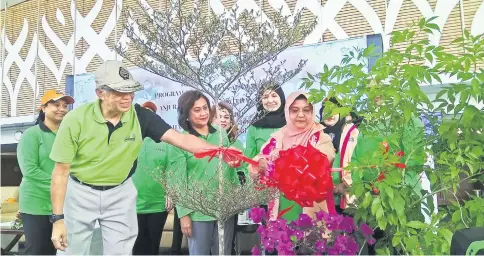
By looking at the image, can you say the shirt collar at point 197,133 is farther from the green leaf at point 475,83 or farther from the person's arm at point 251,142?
the green leaf at point 475,83

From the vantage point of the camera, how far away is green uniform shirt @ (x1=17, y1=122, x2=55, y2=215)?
2.75 m

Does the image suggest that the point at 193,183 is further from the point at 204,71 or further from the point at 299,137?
the point at 299,137

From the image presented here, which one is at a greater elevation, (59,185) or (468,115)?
(468,115)

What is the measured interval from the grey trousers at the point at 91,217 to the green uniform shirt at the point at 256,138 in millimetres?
678

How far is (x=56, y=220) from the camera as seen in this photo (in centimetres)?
210

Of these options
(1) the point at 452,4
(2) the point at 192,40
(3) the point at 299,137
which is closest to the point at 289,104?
(3) the point at 299,137

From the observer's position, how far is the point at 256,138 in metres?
2.64

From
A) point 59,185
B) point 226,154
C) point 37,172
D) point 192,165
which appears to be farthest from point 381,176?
point 37,172

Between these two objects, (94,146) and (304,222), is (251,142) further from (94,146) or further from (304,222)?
(304,222)

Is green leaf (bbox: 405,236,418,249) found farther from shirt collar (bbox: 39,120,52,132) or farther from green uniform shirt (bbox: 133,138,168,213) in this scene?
shirt collar (bbox: 39,120,52,132)

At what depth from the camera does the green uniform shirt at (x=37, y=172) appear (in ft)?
9.04

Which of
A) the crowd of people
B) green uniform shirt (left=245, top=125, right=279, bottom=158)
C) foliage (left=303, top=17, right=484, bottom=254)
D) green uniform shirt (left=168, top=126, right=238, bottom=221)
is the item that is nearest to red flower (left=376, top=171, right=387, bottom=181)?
foliage (left=303, top=17, right=484, bottom=254)

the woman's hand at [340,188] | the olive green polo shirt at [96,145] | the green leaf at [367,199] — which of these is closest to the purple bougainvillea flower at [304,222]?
the green leaf at [367,199]

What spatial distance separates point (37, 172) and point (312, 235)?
177cm
